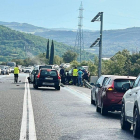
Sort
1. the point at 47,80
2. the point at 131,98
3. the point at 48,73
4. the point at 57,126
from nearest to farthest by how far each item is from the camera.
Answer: the point at 131,98
the point at 57,126
the point at 47,80
the point at 48,73

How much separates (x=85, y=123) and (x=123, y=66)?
397ft

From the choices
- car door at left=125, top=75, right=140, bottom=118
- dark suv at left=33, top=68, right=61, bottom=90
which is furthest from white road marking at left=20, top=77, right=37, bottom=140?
dark suv at left=33, top=68, right=61, bottom=90

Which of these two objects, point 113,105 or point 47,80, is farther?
point 47,80

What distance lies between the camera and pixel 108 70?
134000mm

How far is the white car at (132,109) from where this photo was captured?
11125mm

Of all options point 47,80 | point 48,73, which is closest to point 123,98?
point 47,80

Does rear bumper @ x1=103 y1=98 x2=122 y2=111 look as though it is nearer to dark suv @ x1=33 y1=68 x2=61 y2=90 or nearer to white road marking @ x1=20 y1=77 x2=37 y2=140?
white road marking @ x1=20 y1=77 x2=37 y2=140

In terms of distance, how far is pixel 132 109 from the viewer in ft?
38.8

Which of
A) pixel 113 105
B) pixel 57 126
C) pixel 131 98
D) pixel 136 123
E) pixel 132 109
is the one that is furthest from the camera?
pixel 113 105

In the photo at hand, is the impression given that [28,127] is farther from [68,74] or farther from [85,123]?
[68,74]

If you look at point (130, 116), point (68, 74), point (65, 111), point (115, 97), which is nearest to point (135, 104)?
point (130, 116)

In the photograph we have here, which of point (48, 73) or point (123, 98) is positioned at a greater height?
point (48, 73)

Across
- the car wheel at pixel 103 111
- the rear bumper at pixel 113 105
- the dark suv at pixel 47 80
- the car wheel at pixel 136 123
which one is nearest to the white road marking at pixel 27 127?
the car wheel at pixel 136 123

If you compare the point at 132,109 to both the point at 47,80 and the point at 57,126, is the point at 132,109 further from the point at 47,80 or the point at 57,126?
the point at 47,80
